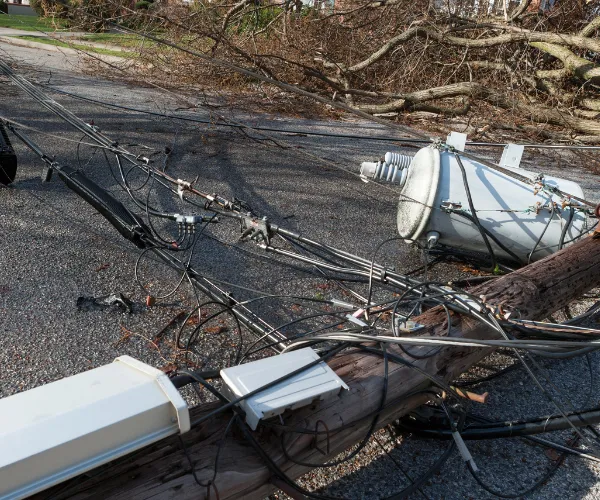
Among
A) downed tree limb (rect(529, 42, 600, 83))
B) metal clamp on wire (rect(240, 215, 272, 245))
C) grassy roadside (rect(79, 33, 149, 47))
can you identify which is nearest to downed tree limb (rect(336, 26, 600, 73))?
downed tree limb (rect(529, 42, 600, 83))

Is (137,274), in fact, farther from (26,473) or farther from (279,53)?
(279,53)

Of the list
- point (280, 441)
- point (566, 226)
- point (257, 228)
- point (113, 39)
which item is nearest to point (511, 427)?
point (280, 441)

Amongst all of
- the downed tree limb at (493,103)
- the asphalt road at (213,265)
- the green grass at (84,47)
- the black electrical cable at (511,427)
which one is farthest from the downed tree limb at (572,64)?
the green grass at (84,47)

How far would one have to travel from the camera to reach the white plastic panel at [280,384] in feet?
5.61

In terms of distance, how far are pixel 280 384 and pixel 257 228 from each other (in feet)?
6.01

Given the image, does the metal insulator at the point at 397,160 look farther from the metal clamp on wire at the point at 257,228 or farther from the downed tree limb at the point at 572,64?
the downed tree limb at the point at 572,64

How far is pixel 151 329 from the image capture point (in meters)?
3.30

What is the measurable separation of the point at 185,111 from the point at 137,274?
18.4 feet

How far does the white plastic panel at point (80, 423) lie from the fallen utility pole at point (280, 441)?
0.18m

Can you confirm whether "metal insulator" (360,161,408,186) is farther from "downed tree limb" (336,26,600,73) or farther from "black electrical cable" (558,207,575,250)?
"downed tree limb" (336,26,600,73)

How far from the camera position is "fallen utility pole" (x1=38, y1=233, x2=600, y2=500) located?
5.19ft

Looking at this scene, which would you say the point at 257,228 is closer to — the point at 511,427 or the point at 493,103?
the point at 511,427

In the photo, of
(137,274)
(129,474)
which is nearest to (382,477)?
(129,474)

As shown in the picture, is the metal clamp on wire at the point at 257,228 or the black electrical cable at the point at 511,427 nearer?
the black electrical cable at the point at 511,427
